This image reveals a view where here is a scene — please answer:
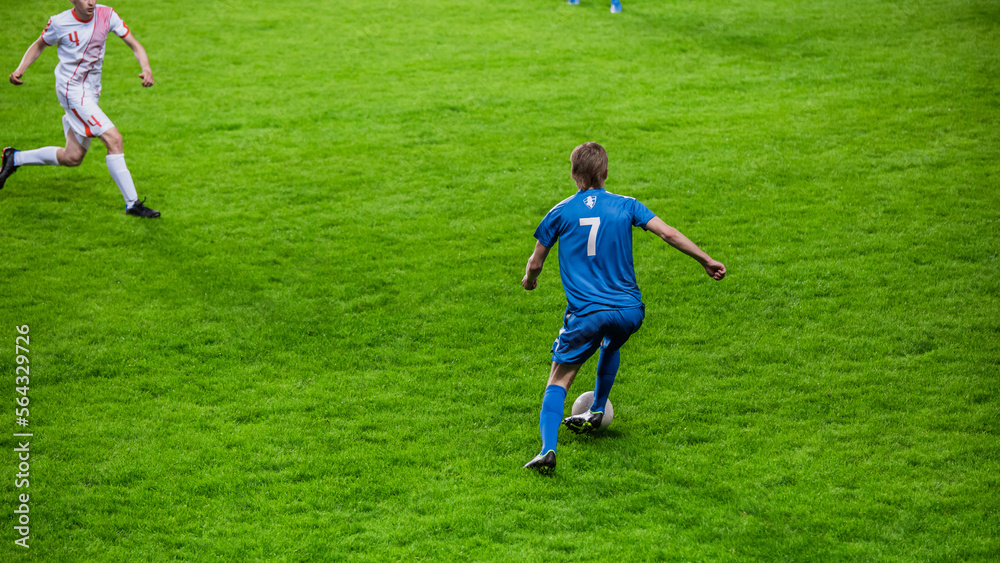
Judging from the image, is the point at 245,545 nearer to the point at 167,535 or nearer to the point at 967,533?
the point at 167,535

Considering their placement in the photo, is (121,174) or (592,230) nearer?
(592,230)

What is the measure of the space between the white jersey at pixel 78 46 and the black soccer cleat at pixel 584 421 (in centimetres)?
729

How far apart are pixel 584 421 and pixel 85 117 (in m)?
7.41

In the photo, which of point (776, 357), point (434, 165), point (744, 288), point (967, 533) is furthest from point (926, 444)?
point (434, 165)

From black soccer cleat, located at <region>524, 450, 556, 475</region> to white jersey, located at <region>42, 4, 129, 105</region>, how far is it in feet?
24.2

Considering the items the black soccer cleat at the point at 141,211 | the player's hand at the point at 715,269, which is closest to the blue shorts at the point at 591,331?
the player's hand at the point at 715,269

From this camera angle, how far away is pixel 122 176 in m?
9.91

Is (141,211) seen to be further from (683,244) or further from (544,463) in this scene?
(683,244)

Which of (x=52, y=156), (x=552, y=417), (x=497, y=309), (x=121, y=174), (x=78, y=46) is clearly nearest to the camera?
(x=552, y=417)

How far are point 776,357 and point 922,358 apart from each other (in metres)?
1.32

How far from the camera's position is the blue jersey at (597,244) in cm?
559

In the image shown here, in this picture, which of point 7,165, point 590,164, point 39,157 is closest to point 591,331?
point 590,164

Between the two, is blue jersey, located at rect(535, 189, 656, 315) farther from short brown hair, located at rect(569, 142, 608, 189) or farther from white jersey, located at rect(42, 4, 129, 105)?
white jersey, located at rect(42, 4, 129, 105)

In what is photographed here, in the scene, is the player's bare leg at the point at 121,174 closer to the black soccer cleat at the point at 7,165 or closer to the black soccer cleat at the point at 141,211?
the black soccer cleat at the point at 141,211
